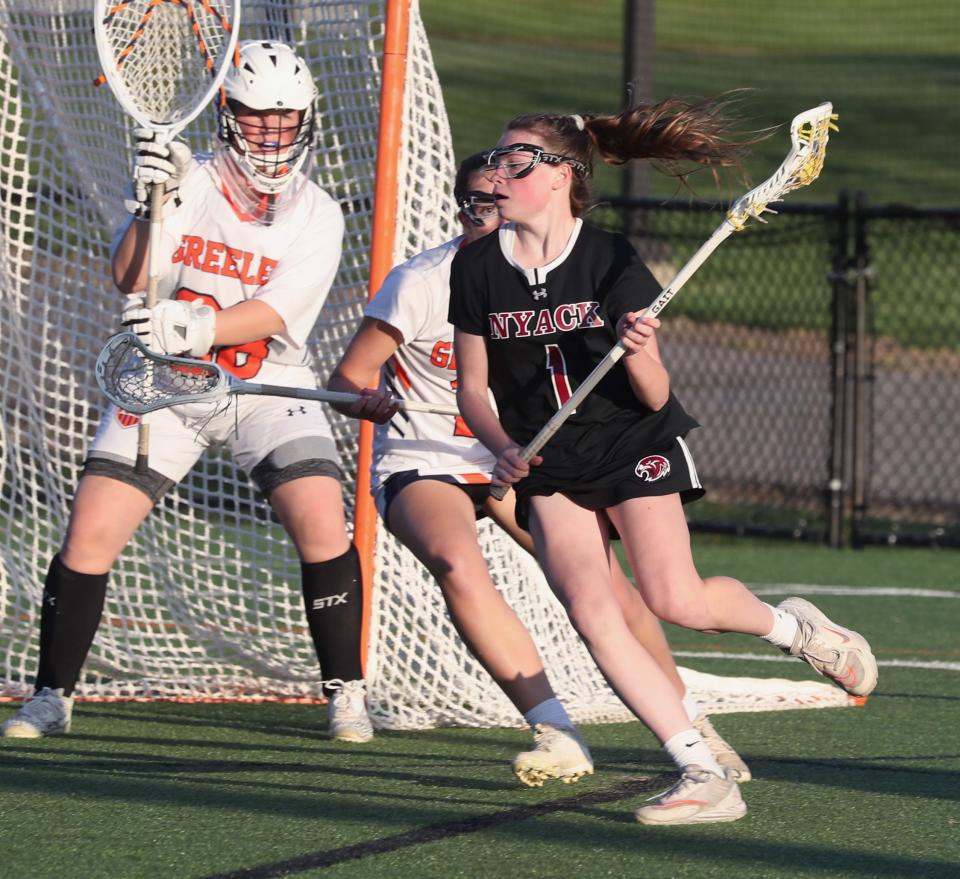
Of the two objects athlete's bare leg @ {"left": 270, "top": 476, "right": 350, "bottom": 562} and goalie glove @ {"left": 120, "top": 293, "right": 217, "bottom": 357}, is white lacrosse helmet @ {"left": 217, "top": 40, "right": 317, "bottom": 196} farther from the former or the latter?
athlete's bare leg @ {"left": 270, "top": 476, "right": 350, "bottom": 562}

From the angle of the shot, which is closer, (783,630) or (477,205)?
(783,630)

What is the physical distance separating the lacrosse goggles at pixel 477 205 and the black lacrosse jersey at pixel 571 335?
50 cm

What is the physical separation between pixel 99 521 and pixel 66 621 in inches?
12.1

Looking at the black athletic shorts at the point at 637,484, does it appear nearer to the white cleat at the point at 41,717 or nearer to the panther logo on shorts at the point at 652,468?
the panther logo on shorts at the point at 652,468

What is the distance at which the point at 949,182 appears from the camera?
79.0ft

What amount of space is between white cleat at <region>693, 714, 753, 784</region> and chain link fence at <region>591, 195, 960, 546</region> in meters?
4.59

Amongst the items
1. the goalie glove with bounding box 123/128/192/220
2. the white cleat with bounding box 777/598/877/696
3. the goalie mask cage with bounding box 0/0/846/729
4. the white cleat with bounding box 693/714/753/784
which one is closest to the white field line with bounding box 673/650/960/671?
the goalie mask cage with bounding box 0/0/846/729

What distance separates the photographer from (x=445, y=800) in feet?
14.3

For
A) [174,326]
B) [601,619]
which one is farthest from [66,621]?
[601,619]

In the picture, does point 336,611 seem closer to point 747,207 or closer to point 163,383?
point 163,383

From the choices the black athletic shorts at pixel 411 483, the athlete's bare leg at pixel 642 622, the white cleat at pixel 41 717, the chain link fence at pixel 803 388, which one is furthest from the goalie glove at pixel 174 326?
the chain link fence at pixel 803 388

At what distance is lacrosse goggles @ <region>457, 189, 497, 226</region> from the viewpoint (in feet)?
15.7

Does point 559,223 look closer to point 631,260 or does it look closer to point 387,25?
point 631,260

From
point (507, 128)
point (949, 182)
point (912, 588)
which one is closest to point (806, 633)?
point (507, 128)
